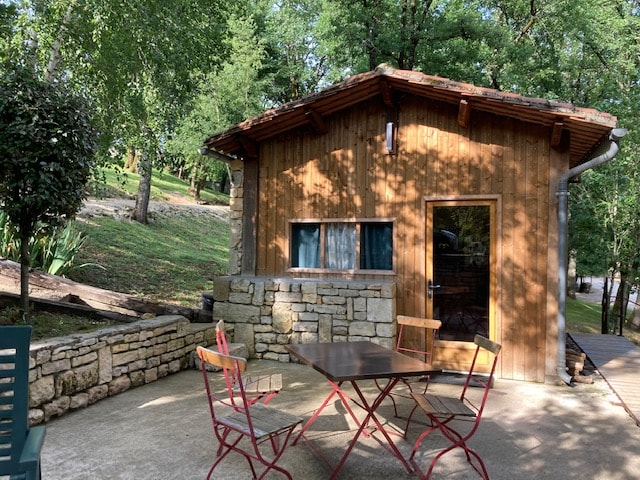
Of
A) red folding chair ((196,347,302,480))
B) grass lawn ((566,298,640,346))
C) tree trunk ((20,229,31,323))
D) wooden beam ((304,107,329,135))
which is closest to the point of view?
red folding chair ((196,347,302,480))

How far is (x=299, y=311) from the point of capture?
6684 millimetres

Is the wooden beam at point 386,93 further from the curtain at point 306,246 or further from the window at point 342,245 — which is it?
the curtain at point 306,246

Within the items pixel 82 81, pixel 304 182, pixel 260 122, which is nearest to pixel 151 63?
pixel 82 81

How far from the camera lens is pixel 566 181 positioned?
18.8 feet

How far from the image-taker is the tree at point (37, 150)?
462cm

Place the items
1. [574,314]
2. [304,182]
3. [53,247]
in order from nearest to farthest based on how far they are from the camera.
Answer: [304,182]
[53,247]
[574,314]

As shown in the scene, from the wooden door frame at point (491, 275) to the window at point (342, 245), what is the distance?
1.86 ft

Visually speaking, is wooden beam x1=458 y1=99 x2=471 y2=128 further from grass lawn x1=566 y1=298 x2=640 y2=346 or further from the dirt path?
the dirt path

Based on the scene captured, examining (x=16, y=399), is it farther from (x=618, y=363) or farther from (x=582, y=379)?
(x=618, y=363)

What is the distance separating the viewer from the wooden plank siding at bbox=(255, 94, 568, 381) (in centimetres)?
593

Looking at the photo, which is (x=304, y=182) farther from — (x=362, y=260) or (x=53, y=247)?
(x=53, y=247)

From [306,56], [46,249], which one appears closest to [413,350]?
[46,249]

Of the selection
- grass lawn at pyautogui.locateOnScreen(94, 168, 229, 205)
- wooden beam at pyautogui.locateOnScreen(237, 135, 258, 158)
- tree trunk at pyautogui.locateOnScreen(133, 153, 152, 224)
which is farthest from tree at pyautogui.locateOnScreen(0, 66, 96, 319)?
grass lawn at pyautogui.locateOnScreen(94, 168, 229, 205)

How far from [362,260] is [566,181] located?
2895 mm
